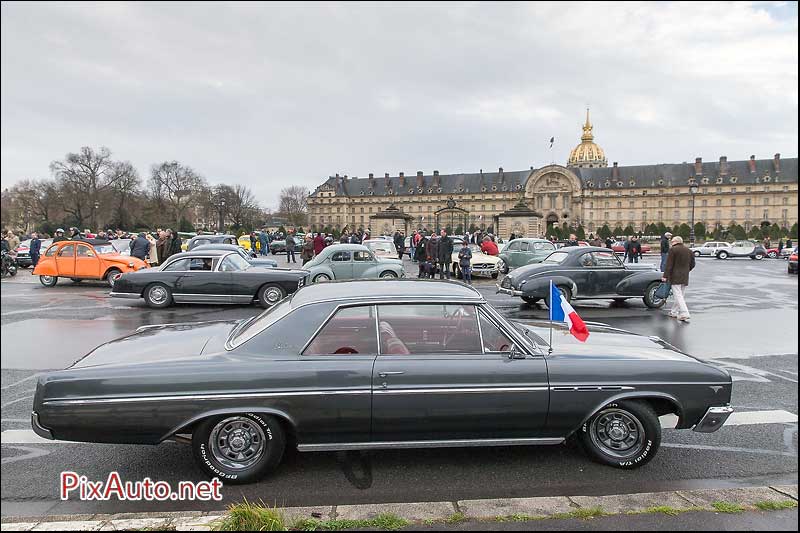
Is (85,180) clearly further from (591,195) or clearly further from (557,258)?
(591,195)

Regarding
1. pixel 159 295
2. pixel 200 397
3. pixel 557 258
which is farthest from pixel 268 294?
pixel 200 397

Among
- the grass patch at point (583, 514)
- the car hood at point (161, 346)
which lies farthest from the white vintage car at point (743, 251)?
the car hood at point (161, 346)

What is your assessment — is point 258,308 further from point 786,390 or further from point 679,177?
point 679,177

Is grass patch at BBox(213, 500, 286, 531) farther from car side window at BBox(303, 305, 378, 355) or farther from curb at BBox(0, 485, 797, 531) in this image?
car side window at BBox(303, 305, 378, 355)

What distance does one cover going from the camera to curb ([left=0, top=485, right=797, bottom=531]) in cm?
341

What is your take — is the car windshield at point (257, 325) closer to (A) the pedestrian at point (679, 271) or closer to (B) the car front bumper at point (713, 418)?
(B) the car front bumper at point (713, 418)

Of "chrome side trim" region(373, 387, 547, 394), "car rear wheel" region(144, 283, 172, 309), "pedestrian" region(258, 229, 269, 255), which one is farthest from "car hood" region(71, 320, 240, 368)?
"pedestrian" region(258, 229, 269, 255)

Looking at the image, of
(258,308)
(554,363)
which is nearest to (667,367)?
(554,363)

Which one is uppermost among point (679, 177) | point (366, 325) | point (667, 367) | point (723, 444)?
point (679, 177)

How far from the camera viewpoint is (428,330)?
4.77 m

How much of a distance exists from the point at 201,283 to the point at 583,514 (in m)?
11.6

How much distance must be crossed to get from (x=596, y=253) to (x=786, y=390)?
24.3 ft

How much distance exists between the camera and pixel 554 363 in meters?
4.32

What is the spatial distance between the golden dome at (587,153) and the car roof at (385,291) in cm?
15365
